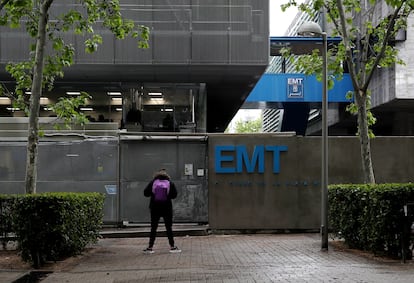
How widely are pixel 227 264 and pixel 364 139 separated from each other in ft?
15.5

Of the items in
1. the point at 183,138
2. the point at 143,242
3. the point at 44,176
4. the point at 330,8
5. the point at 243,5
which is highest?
the point at 243,5

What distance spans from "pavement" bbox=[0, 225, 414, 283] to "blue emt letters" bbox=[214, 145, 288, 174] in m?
2.24

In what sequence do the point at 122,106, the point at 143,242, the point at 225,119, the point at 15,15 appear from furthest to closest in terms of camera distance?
1. the point at 225,119
2. the point at 122,106
3. the point at 143,242
4. the point at 15,15

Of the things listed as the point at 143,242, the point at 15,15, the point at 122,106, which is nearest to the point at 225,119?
the point at 122,106

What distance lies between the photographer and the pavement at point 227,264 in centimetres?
880

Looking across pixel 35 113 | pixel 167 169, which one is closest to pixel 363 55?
pixel 167 169

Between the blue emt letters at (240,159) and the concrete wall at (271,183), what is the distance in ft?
0.09

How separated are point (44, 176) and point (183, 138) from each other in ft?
13.5

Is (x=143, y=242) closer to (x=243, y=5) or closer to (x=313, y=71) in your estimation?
(x=313, y=71)

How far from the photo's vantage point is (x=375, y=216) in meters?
10.4

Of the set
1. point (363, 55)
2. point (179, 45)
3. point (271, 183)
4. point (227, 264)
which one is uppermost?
point (179, 45)

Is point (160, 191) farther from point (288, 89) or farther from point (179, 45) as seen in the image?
point (288, 89)

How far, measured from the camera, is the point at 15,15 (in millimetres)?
11859

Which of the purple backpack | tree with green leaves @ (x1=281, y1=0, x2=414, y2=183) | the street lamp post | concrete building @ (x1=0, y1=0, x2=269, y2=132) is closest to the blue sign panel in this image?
concrete building @ (x1=0, y1=0, x2=269, y2=132)
